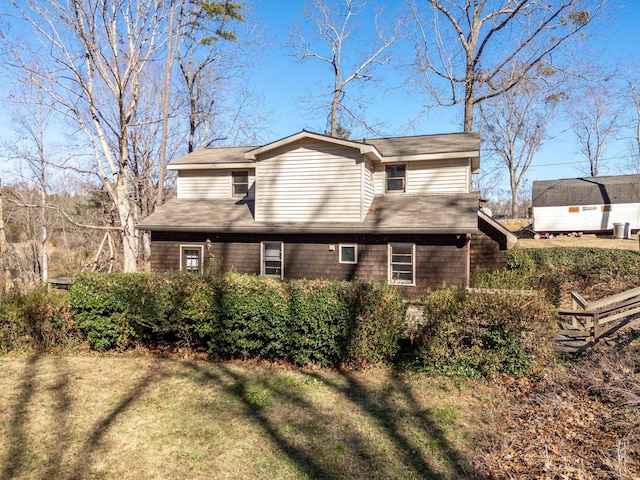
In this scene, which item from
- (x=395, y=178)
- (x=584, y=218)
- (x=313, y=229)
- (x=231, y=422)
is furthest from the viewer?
(x=584, y=218)

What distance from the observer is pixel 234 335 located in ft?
24.4

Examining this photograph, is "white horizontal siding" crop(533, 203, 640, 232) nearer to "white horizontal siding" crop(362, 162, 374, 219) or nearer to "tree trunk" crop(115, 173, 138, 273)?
"white horizontal siding" crop(362, 162, 374, 219)

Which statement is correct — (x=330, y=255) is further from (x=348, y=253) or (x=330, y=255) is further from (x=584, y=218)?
(x=584, y=218)

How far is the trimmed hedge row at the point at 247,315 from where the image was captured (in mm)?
7020

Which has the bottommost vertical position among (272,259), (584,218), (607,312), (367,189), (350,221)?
(607,312)

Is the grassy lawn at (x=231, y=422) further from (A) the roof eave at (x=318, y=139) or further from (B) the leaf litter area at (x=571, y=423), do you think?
(A) the roof eave at (x=318, y=139)

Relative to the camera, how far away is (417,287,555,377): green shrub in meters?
6.61

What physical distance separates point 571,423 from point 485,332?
1937 millimetres

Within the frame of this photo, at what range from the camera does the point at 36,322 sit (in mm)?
8305

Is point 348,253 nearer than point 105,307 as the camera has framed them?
No

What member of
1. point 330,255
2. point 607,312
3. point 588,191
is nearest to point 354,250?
point 330,255

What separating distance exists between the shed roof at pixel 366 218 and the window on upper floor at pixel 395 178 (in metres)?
0.41

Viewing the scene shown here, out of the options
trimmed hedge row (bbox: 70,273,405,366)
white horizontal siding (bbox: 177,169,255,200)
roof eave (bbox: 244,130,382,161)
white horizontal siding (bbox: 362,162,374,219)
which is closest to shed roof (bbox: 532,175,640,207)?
white horizontal siding (bbox: 362,162,374,219)

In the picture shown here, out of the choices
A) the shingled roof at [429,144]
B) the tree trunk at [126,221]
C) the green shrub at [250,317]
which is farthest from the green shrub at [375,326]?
the tree trunk at [126,221]
